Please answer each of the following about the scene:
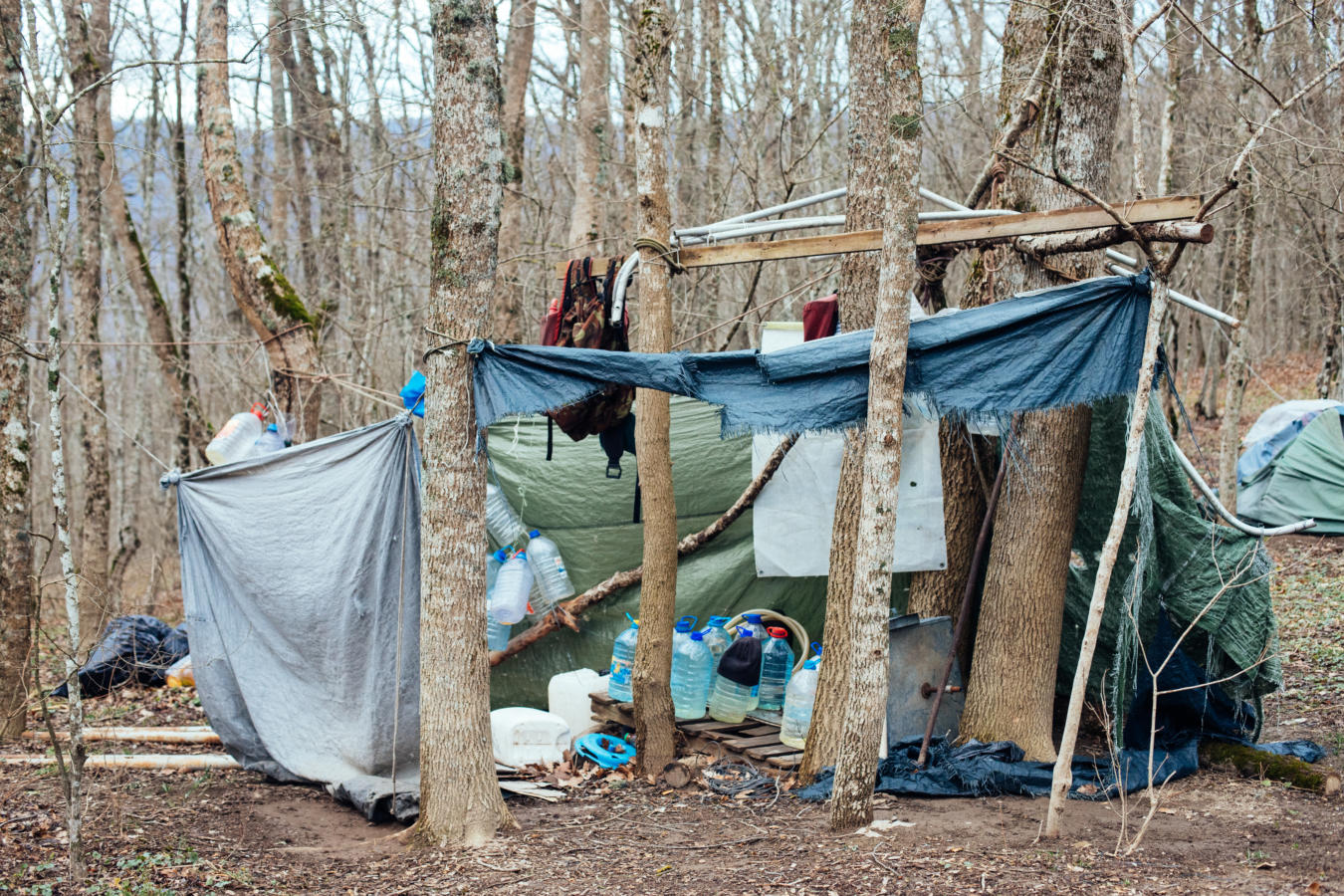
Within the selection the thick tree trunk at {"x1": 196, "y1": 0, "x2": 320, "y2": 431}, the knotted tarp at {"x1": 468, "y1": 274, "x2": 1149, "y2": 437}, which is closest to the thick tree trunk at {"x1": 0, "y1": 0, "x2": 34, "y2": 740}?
the thick tree trunk at {"x1": 196, "y1": 0, "x2": 320, "y2": 431}

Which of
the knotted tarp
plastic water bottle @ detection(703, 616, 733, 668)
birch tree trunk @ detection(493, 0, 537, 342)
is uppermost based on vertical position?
birch tree trunk @ detection(493, 0, 537, 342)

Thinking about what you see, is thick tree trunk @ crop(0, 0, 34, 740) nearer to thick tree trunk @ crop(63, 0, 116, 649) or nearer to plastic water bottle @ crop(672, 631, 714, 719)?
thick tree trunk @ crop(63, 0, 116, 649)

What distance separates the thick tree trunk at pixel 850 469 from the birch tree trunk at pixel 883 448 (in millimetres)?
817

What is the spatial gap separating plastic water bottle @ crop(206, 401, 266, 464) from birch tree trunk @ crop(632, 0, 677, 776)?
2.77m

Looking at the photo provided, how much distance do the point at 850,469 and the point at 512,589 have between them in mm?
2778

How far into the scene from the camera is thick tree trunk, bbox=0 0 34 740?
20.8 ft

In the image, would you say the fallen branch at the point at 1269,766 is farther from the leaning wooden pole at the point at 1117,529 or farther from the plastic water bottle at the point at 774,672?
the plastic water bottle at the point at 774,672

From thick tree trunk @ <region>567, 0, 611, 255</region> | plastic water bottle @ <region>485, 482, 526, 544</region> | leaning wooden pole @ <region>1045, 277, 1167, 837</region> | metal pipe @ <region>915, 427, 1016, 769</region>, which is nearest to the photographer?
leaning wooden pole @ <region>1045, 277, 1167, 837</region>

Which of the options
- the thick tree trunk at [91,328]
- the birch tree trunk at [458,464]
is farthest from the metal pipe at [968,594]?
the thick tree trunk at [91,328]

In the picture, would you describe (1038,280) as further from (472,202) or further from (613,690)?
(613,690)

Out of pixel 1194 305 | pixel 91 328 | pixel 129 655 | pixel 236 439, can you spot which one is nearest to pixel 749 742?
pixel 1194 305

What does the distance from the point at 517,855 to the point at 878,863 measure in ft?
5.19

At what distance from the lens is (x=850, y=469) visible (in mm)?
5445

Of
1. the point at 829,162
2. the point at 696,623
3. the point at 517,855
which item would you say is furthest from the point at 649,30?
the point at 829,162
